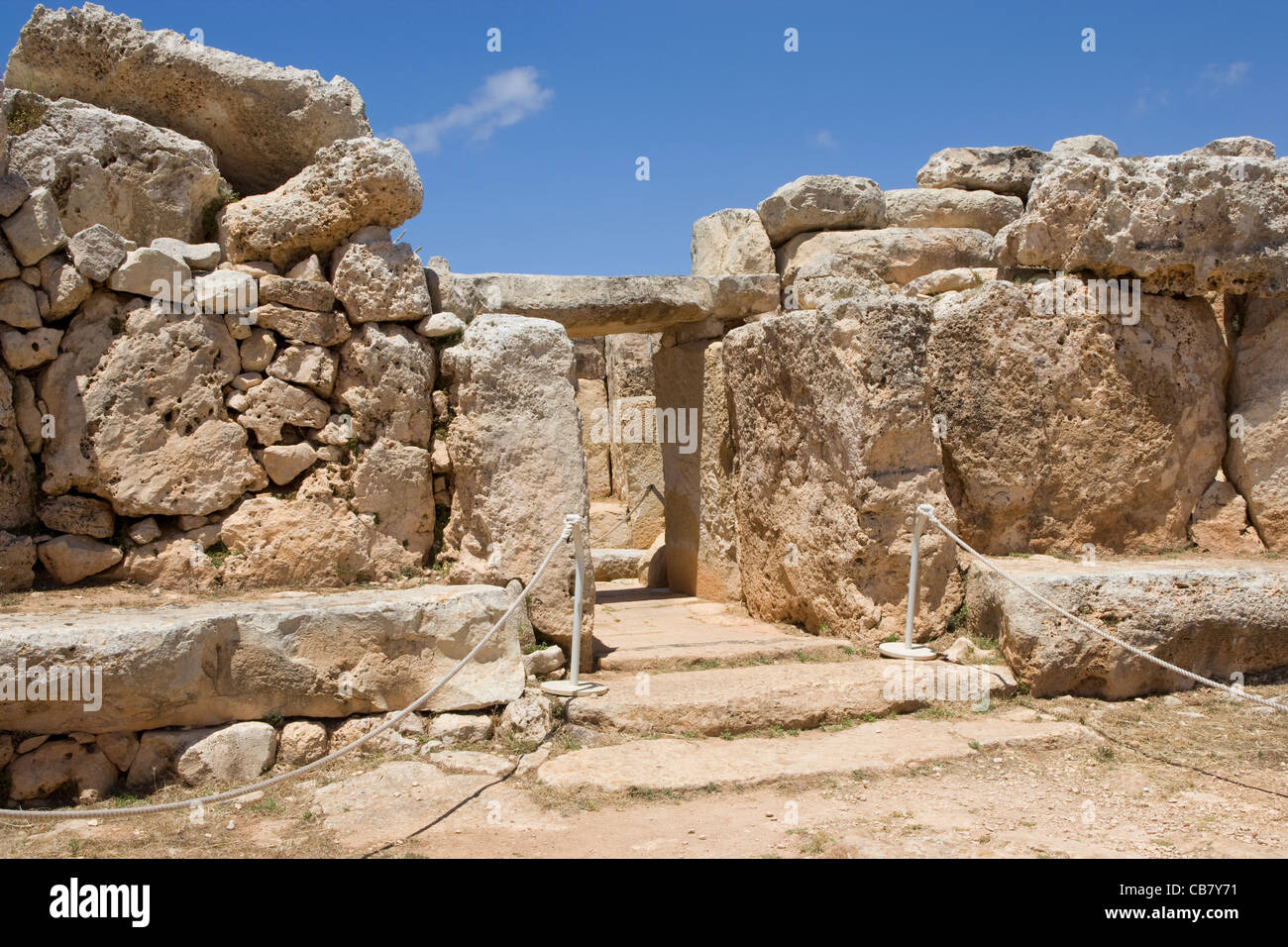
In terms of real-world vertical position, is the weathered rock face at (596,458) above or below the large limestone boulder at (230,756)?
above

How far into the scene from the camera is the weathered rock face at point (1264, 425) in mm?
6547

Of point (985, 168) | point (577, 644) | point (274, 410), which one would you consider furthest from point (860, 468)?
point (985, 168)

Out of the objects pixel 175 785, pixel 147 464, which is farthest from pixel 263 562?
pixel 175 785

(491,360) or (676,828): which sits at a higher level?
(491,360)

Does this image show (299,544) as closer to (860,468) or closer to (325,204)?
(325,204)

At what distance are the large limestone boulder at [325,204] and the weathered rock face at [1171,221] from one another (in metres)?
3.92

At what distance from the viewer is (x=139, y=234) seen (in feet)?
17.7

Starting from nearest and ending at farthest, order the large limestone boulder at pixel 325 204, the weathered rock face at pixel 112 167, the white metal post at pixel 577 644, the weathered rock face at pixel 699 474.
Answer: the white metal post at pixel 577 644 < the weathered rock face at pixel 112 167 < the large limestone boulder at pixel 325 204 < the weathered rock face at pixel 699 474

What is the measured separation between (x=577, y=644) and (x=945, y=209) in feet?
18.6

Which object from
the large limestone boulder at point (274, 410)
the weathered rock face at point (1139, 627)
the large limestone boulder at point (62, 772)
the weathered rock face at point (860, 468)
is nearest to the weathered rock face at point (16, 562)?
the large limestone boulder at point (62, 772)

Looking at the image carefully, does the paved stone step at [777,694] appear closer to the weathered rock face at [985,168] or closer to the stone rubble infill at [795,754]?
the stone rubble infill at [795,754]

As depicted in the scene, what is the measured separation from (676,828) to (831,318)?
10.2 feet

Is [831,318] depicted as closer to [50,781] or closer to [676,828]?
[676,828]

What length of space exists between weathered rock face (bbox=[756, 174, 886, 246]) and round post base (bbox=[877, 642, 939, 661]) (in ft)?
12.8
